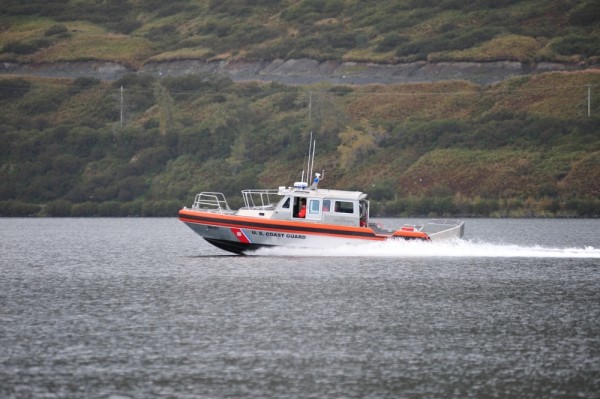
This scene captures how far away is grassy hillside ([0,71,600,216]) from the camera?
97.3 meters

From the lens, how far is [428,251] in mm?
51875

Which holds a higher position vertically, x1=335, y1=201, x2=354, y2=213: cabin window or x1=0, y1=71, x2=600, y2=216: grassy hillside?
x1=0, y1=71, x2=600, y2=216: grassy hillside

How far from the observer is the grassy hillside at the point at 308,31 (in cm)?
13262

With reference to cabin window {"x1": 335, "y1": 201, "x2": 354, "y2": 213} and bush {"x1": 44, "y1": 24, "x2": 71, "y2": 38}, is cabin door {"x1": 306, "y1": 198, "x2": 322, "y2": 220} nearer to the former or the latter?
cabin window {"x1": 335, "y1": 201, "x2": 354, "y2": 213}

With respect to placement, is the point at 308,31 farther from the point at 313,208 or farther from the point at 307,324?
the point at 307,324

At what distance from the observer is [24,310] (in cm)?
3650

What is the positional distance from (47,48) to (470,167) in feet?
260

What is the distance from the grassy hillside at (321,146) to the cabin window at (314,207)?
45836 millimetres

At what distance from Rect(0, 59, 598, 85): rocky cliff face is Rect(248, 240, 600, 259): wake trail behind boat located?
229 ft

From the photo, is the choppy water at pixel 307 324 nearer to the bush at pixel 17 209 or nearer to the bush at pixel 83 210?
the bush at pixel 83 210

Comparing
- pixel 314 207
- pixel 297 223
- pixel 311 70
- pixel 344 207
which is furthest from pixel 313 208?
pixel 311 70

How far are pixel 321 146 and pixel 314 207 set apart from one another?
63.0 metres

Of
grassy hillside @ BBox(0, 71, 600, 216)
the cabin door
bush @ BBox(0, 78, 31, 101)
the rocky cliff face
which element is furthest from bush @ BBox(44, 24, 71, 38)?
the cabin door

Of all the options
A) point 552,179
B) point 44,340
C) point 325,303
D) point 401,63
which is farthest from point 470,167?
point 44,340
